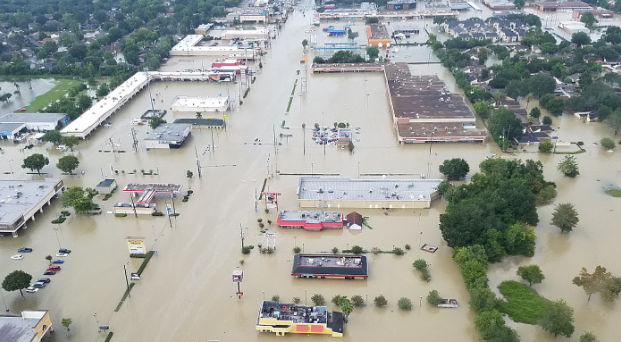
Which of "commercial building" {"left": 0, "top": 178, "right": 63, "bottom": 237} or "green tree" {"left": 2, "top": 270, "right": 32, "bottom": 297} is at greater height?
"commercial building" {"left": 0, "top": 178, "right": 63, "bottom": 237}

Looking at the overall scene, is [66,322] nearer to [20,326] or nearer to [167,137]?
[20,326]

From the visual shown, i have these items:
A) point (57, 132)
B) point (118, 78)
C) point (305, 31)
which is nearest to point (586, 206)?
point (57, 132)

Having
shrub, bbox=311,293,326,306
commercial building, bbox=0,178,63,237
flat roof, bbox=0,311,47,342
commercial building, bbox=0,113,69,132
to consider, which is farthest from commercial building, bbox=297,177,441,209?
commercial building, bbox=0,113,69,132

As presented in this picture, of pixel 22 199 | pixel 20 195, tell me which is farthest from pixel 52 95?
pixel 22 199

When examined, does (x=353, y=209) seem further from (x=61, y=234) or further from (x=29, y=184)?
(x=29, y=184)

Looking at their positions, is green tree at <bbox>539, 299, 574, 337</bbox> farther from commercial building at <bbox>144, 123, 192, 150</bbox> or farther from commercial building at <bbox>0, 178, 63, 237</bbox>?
commercial building at <bbox>144, 123, 192, 150</bbox>

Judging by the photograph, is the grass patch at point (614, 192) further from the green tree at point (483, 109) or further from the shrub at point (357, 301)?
the shrub at point (357, 301)
